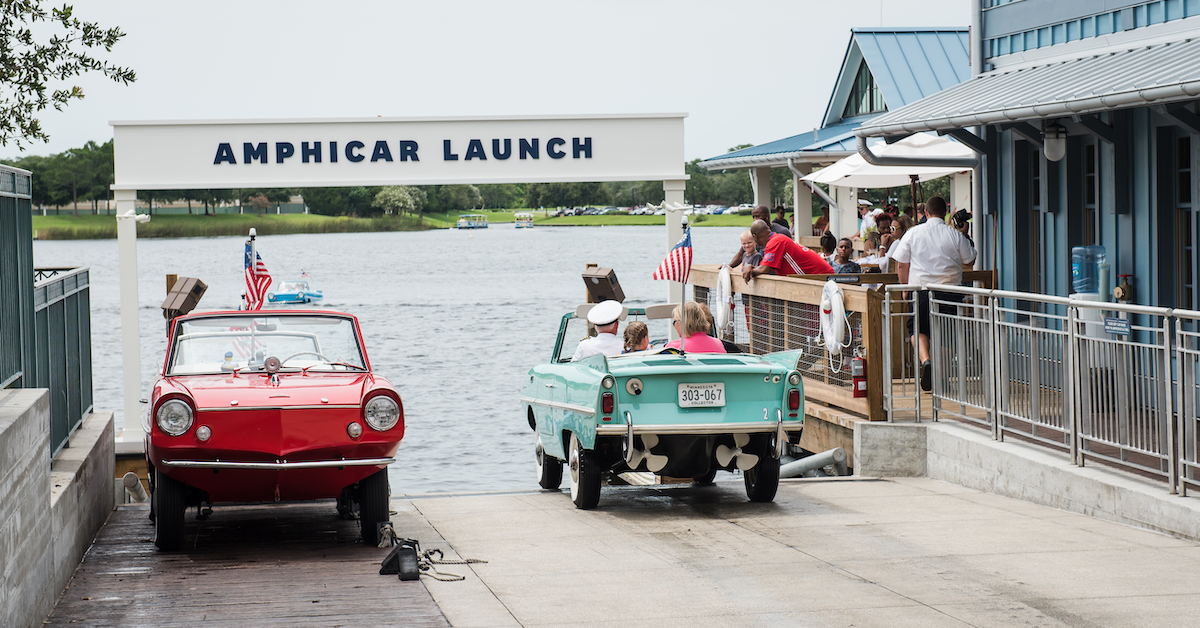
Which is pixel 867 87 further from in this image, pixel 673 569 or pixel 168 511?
pixel 168 511

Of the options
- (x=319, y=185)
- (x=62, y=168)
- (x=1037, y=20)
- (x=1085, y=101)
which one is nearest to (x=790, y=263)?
(x=1037, y=20)

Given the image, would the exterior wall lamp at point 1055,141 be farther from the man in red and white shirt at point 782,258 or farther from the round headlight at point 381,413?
the round headlight at point 381,413

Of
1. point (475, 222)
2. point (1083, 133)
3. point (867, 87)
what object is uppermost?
point (475, 222)

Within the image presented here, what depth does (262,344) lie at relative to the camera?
9273 millimetres

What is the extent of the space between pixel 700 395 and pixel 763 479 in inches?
39.5

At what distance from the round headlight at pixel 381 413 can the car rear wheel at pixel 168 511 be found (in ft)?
4.20

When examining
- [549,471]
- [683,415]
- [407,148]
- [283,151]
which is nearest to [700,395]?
[683,415]

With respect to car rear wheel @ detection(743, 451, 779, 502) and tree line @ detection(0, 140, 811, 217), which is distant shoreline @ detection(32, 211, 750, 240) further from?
car rear wheel @ detection(743, 451, 779, 502)

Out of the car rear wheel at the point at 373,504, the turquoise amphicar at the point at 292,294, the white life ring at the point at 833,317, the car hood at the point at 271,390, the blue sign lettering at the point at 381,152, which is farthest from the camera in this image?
the turquoise amphicar at the point at 292,294

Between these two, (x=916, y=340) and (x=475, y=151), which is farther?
(x=475, y=151)

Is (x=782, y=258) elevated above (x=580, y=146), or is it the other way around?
(x=580, y=146)

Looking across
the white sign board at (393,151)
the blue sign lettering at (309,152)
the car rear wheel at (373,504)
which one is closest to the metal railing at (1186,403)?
the car rear wheel at (373,504)

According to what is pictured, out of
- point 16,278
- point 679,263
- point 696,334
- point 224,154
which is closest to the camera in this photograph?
point 16,278

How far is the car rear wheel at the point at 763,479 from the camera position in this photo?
32.6 feet
